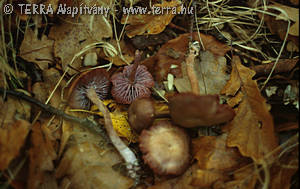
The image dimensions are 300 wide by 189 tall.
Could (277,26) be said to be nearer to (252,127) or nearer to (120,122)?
(252,127)

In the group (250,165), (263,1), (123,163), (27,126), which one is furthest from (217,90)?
(27,126)

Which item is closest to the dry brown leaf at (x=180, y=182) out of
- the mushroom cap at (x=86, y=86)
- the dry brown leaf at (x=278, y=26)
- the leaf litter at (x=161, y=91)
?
the leaf litter at (x=161, y=91)

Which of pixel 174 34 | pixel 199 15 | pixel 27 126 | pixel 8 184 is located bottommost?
pixel 8 184

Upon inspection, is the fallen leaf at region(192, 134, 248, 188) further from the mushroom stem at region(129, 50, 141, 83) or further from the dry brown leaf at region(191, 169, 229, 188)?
the mushroom stem at region(129, 50, 141, 83)

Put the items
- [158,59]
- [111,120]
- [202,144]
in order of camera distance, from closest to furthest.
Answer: [202,144] < [111,120] < [158,59]

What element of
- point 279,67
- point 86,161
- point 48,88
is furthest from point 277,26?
point 48,88

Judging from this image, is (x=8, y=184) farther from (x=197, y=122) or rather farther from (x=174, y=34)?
(x=174, y=34)

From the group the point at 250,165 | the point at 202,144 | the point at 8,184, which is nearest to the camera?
the point at 8,184

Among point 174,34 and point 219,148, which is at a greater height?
point 174,34
